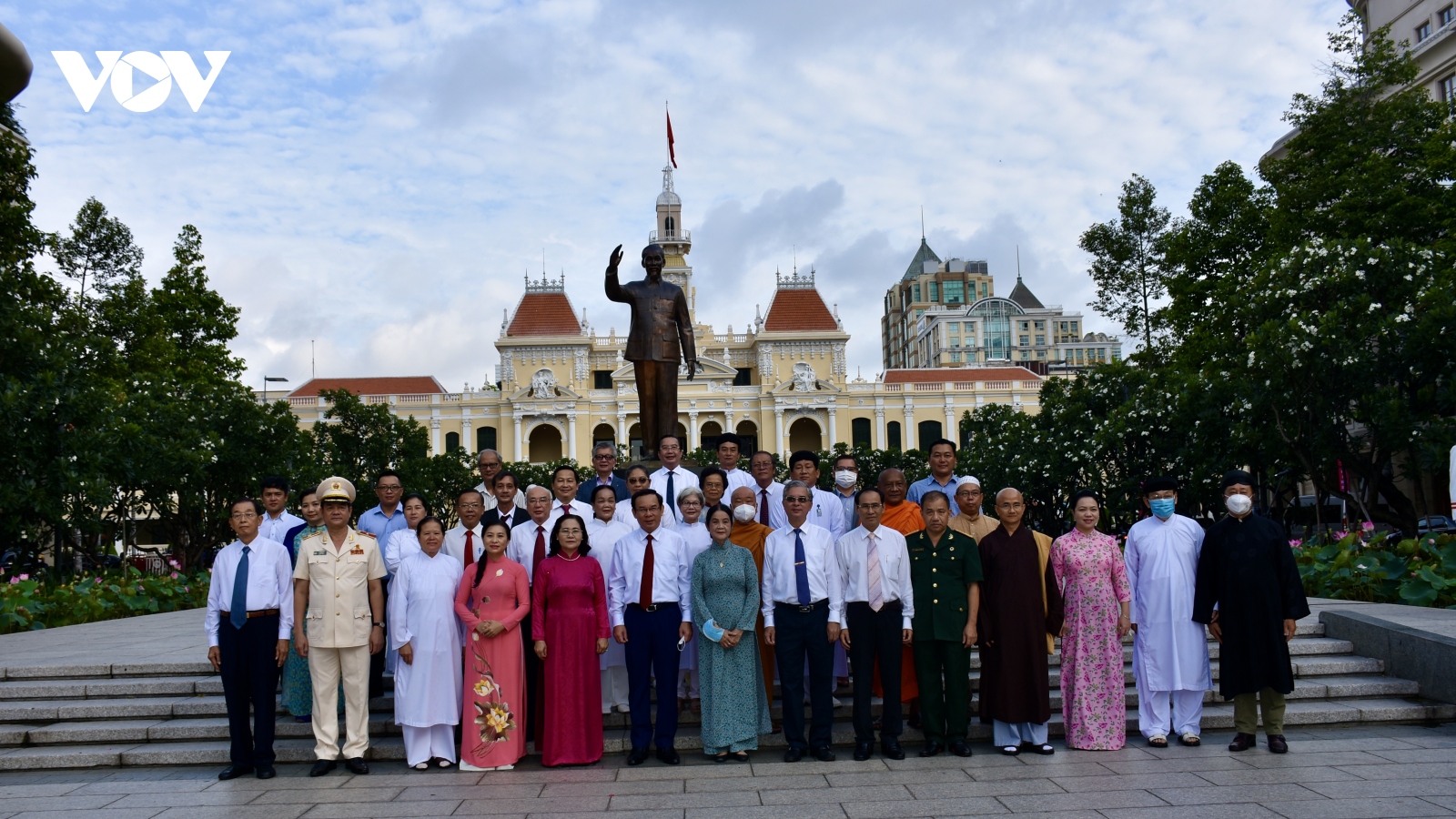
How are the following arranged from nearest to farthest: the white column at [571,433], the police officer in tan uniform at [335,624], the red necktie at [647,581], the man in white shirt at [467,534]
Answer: the police officer in tan uniform at [335,624], the red necktie at [647,581], the man in white shirt at [467,534], the white column at [571,433]

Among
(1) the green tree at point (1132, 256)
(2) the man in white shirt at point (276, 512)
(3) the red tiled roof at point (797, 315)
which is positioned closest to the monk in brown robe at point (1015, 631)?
(2) the man in white shirt at point (276, 512)

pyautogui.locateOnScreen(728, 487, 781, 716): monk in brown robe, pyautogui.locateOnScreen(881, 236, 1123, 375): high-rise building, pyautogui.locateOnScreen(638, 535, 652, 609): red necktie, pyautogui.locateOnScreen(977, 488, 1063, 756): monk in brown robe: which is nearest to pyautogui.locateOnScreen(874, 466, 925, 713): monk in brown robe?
pyautogui.locateOnScreen(977, 488, 1063, 756): monk in brown robe

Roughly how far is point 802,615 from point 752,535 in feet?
2.32

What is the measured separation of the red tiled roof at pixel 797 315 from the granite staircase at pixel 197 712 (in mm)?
53551

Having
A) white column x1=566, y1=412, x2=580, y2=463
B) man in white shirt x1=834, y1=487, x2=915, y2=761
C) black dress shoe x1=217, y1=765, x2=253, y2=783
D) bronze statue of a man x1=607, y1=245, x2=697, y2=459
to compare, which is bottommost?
black dress shoe x1=217, y1=765, x2=253, y2=783

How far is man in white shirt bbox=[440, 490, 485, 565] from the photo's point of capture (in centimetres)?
661

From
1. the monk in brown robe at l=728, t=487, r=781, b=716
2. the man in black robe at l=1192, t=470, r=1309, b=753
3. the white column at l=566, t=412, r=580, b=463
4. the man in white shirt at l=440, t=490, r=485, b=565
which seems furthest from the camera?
→ the white column at l=566, t=412, r=580, b=463

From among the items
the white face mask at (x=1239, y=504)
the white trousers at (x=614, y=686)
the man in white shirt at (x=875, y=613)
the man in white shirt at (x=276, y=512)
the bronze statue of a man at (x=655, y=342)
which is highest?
the bronze statue of a man at (x=655, y=342)

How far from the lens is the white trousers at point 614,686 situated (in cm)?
665

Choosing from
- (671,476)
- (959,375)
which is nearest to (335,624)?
(671,476)

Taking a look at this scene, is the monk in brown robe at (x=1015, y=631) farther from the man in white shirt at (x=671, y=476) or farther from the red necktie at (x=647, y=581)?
the man in white shirt at (x=671, y=476)

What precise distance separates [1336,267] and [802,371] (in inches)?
1645

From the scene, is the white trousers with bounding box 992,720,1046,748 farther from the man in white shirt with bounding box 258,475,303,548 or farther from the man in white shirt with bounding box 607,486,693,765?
the man in white shirt with bounding box 258,475,303,548

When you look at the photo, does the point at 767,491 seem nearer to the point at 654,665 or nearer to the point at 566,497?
the point at 566,497
